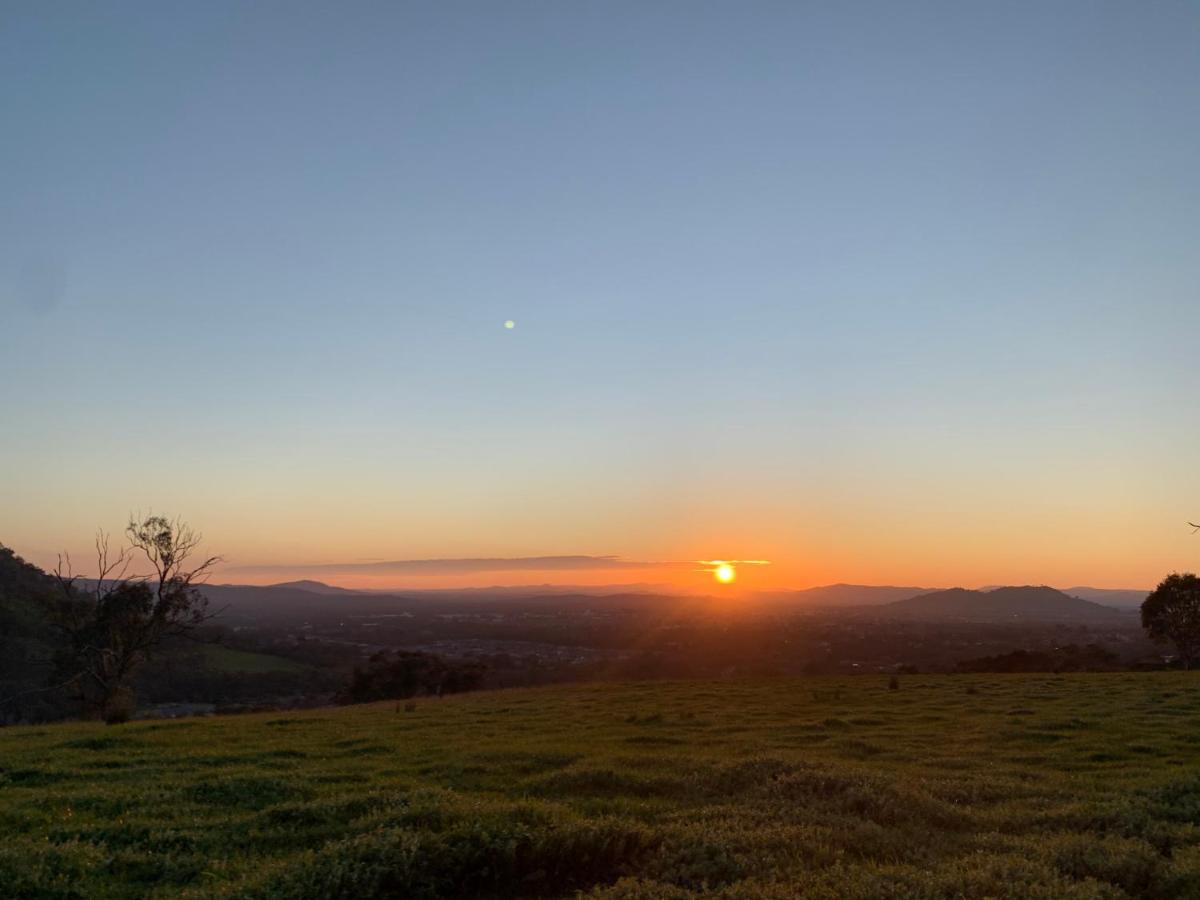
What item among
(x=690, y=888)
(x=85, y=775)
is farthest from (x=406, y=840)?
(x=85, y=775)

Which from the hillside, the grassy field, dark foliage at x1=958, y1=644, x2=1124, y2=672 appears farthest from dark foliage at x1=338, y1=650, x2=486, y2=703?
dark foliage at x1=958, y1=644, x2=1124, y2=672

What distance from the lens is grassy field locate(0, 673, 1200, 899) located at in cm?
851

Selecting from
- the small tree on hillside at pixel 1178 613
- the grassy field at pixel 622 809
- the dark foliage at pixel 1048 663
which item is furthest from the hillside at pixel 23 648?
the small tree on hillside at pixel 1178 613

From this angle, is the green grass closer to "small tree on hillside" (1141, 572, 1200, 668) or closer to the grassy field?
the grassy field

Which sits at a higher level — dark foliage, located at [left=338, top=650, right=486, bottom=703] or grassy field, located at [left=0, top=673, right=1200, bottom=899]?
grassy field, located at [left=0, top=673, right=1200, bottom=899]

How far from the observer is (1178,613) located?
5819 cm

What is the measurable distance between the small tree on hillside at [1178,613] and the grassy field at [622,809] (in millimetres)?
42328

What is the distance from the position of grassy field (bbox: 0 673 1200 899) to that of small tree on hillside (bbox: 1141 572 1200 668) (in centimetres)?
4233

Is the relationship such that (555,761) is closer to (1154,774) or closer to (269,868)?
(269,868)

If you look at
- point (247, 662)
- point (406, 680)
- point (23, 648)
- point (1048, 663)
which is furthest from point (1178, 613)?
point (23, 648)

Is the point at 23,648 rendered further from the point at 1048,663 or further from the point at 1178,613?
the point at 1178,613

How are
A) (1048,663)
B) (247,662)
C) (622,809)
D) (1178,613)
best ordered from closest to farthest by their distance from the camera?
(622,809) < (1048,663) < (1178,613) < (247,662)

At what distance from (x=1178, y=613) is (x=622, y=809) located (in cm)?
6441

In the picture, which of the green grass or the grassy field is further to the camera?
the green grass
